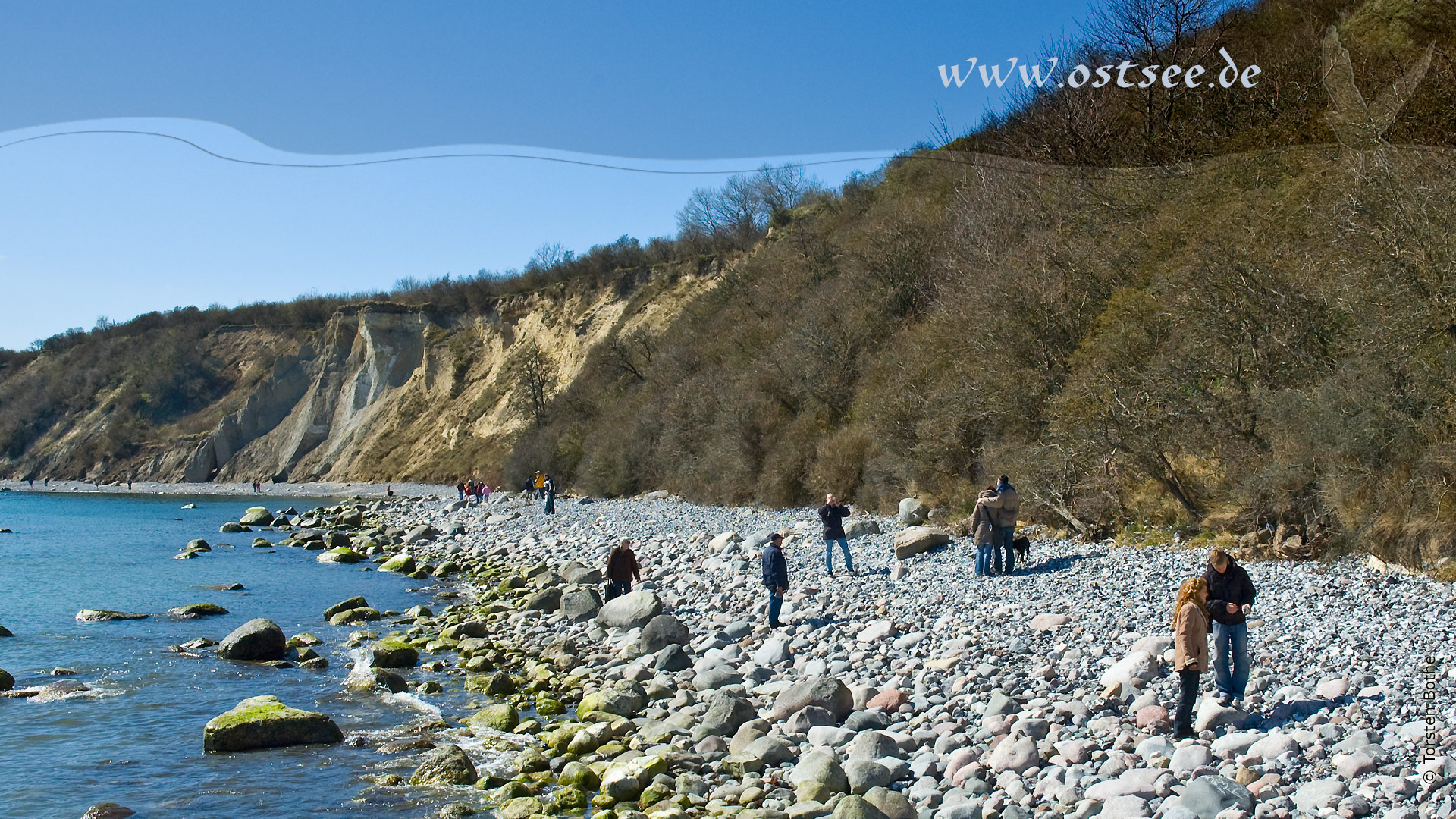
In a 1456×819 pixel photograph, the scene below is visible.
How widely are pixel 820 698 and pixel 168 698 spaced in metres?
8.98

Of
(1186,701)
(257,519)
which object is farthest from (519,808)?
(257,519)

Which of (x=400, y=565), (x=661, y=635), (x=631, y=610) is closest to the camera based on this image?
(x=661, y=635)

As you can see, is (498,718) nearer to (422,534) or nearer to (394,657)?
(394,657)

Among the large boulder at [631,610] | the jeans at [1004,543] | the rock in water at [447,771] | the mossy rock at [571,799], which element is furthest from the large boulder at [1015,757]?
the large boulder at [631,610]

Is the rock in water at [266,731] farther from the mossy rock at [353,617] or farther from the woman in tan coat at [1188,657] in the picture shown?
the woman in tan coat at [1188,657]

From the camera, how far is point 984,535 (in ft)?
48.5

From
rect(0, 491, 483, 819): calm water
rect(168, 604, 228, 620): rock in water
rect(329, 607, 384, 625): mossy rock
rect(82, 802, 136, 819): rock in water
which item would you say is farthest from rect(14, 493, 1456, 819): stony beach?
rect(168, 604, 228, 620): rock in water

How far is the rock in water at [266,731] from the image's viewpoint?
10.7 m

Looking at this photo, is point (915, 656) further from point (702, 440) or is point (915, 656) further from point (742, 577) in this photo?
point (702, 440)

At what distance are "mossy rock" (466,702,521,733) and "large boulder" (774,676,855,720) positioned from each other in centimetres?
310

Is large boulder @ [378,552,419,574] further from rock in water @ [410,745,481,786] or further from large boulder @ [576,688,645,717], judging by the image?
rock in water @ [410,745,481,786]

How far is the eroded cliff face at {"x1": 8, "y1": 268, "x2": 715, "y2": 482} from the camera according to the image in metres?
70.8

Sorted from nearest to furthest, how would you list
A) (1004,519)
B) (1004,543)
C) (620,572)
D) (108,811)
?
1. (108,811)
2. (1004,519)
3. (1004,543)
4. (620,572)

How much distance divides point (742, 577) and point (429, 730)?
7563mm
